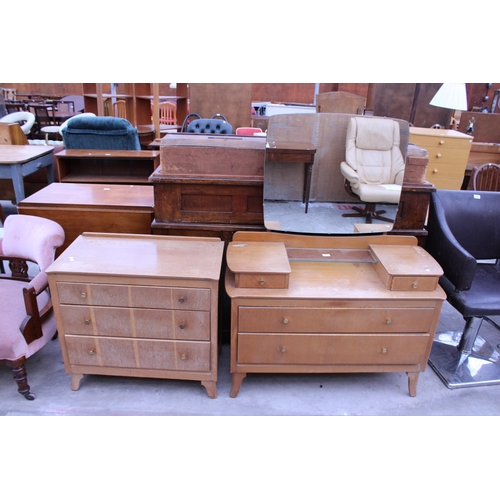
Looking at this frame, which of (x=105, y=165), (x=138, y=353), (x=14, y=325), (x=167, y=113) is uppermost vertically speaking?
(x=167, y=113)

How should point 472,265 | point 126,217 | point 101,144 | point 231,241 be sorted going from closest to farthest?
point 472,265 < point 231,241 < point 126,217 < point 101,144

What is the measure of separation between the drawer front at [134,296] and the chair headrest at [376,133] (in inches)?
49.1

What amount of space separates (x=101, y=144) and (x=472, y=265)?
361 cm

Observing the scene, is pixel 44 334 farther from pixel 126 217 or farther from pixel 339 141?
pixel 339 141

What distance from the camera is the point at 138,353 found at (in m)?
2.13

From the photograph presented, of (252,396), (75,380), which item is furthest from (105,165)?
(252,396)

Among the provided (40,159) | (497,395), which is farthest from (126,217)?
(497,395)

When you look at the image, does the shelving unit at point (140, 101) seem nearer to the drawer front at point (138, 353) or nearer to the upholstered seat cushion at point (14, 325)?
the upholstered seat cushion at point (14, 325)

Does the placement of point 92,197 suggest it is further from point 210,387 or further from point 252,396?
point 252,396

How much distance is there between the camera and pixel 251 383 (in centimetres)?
237

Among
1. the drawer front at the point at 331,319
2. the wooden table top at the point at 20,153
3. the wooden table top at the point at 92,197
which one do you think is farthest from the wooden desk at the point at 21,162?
the drawer front at the point at 331,319

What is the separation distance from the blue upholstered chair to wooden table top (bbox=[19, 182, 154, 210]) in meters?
1.39

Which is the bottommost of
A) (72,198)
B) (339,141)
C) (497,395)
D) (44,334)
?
(497,395)

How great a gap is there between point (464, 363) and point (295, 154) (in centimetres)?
174
